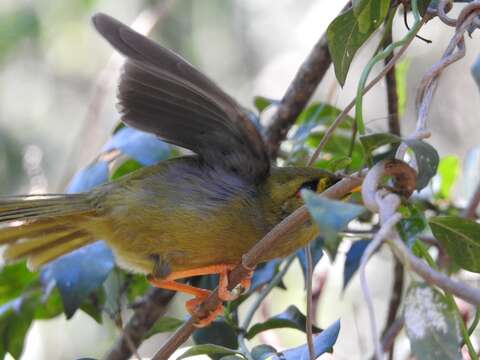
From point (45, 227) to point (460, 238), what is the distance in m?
1.87

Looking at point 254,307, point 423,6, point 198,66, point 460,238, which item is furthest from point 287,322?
point 198,66

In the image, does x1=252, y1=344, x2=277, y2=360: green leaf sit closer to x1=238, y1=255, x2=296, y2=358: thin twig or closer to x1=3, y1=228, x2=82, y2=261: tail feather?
x1=238, y1=255, x2=296, y2=358: thin twig

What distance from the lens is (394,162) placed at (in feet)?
5.47

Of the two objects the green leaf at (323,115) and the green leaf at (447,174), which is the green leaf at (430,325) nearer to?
the green leaf at (323,115)

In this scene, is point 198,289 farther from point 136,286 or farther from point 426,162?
point 426,162

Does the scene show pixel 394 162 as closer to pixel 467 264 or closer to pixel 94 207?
pixel 467 264

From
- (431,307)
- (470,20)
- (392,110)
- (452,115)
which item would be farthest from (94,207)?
(452,115)

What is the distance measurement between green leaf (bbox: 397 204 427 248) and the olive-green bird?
53 centimetres

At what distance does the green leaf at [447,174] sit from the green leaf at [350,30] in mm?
1502

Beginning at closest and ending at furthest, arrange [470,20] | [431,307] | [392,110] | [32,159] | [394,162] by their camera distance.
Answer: [431,307]
[394,162]
[470,20]
[392,110]
[32,159]

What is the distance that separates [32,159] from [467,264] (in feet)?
7.81

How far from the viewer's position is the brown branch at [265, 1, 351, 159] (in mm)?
3246

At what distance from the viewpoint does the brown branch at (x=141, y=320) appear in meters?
3.29

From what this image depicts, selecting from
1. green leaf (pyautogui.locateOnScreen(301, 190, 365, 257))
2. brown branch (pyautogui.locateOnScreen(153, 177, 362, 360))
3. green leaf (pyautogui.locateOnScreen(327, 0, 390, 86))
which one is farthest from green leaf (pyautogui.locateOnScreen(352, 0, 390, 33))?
green leaf (pyautogui.locateOnScreen(301, 190, 365, 257))
